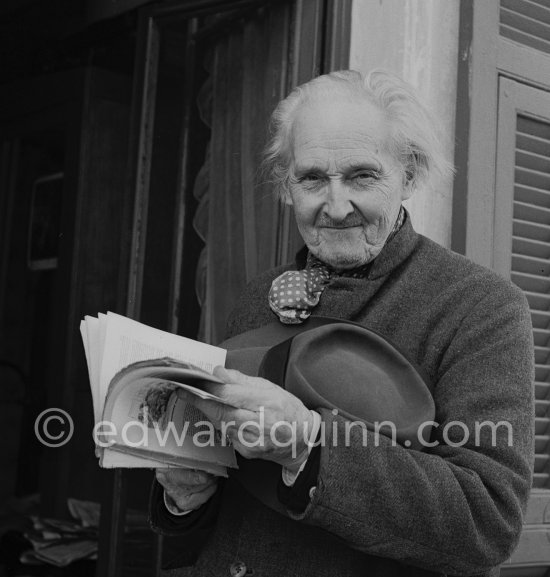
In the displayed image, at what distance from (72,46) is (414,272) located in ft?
11.9

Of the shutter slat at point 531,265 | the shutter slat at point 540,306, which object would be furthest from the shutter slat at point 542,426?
the shutter slat at point 531,265

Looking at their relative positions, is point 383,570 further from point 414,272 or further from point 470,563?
point 414,272

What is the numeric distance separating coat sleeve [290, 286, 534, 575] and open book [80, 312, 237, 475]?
0.57 feet

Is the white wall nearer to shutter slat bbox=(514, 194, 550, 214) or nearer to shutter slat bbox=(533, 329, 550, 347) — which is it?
shutter slat bbox=(514, 194, 550, 214)

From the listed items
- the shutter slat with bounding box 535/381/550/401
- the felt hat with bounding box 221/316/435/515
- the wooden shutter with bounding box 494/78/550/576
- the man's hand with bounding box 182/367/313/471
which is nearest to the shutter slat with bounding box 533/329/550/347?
the wooden shutter with bounding box 494/78/550/576

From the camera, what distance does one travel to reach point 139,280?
3.15 meters

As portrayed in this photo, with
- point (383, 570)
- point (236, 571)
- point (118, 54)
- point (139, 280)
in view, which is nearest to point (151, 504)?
point (236, 571)

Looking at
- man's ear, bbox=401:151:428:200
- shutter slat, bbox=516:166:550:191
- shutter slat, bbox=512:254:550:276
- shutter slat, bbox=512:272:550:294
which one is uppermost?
shutter slat, bbox=516:166:550:191

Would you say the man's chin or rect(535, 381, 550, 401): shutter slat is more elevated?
the man's chin

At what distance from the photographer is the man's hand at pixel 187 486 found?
4.93 feet

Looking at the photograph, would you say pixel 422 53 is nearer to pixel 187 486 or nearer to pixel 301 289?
pixel 301 289

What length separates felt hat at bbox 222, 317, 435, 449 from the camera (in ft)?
4.43

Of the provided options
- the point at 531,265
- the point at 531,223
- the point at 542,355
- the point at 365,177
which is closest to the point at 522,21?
the point at 531,223

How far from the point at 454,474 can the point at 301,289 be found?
46cm
